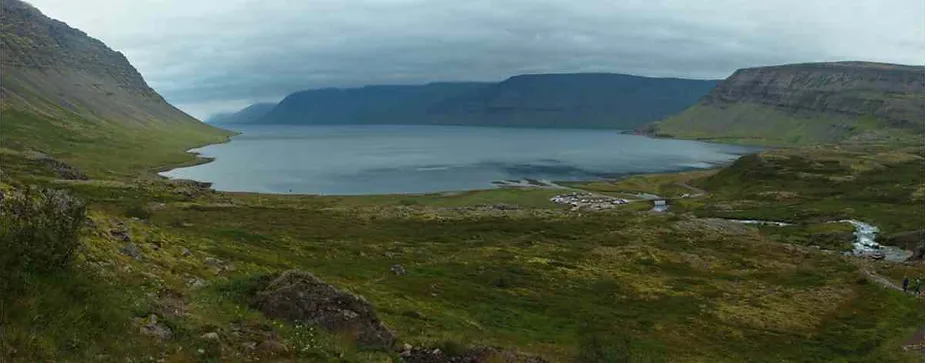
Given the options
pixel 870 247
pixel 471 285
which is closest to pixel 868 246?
pixel 870 247

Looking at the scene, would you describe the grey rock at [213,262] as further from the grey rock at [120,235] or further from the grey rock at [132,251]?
the grey rock at [132,251]

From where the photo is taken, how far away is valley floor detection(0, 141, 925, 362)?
725 inches

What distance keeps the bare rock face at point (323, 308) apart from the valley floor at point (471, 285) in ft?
3.39

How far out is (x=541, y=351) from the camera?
35656 millimetres

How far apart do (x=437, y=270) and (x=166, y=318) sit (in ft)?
152

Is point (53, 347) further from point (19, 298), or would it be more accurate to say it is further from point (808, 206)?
point (808, 206)

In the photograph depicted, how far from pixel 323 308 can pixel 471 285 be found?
35946 millimetres

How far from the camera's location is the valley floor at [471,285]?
18.4 meters

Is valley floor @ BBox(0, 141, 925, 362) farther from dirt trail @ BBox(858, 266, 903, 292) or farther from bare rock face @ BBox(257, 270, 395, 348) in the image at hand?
bare rock face @ BBox(257, 270, 395, 348)

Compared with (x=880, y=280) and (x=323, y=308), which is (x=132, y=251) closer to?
(x=323, y=308)

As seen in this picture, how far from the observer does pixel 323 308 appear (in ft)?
81.1

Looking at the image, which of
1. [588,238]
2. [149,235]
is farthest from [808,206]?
[149,235]

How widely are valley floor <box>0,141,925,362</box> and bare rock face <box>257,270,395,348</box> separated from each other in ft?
3.39

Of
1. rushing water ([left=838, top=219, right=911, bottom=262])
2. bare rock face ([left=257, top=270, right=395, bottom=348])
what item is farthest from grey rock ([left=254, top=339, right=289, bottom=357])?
rushing water ([left=838, top=219, right=911, bottom=262])
